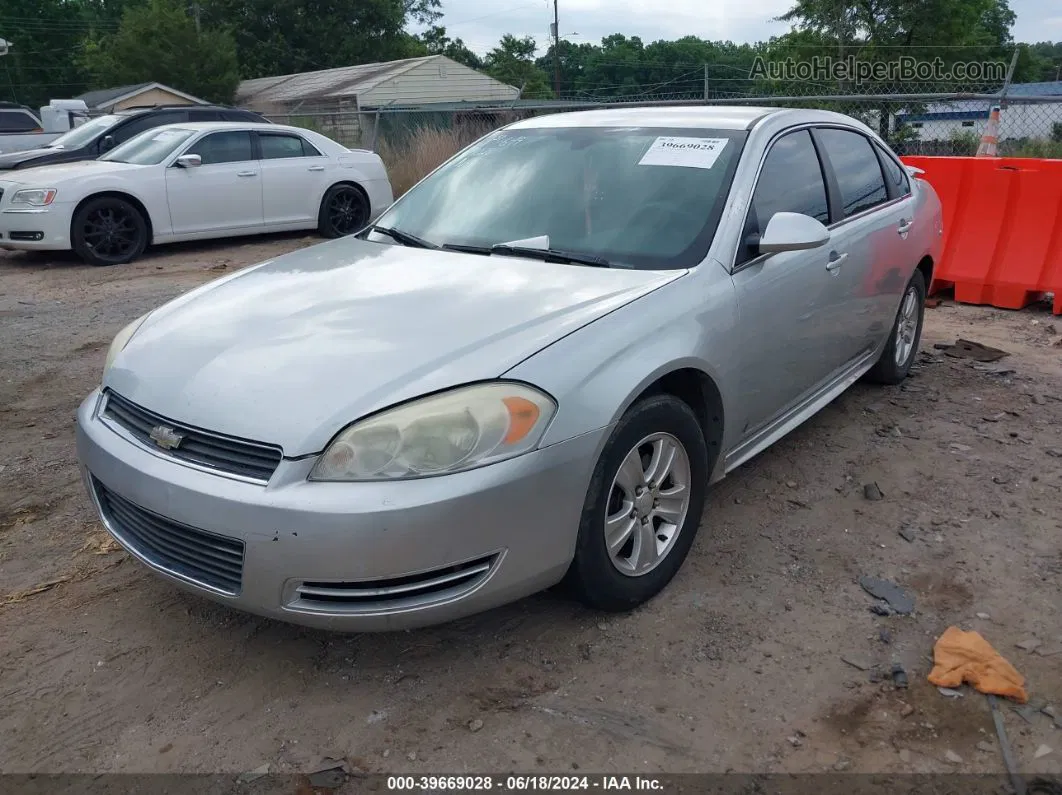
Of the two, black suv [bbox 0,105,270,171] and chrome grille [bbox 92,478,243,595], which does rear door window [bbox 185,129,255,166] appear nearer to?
black suv [bbox 0,105,270,171]

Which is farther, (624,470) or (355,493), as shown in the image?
(624,470)

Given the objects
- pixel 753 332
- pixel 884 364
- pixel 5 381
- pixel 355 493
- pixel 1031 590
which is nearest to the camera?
pixel 355 493

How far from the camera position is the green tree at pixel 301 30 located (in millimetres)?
51031

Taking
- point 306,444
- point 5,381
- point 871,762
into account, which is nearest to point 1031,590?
point 871,762

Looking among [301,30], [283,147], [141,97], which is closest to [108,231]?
[283,147]

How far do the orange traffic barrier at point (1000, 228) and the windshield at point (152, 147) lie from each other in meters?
7.96

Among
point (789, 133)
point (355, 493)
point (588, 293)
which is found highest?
point (789, 133)

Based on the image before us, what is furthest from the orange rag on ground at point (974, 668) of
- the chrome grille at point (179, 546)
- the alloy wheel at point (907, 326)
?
the alloy wheel at point (907, 326)

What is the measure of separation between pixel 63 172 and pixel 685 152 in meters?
8.40

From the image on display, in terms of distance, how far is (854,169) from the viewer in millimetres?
4637

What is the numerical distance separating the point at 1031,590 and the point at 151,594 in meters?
3.22

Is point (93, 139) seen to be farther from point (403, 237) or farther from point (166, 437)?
point (166, 437)

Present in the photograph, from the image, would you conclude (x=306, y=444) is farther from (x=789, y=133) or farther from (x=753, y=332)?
(x=789, y=133)

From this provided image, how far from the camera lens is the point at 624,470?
289 centimetres
